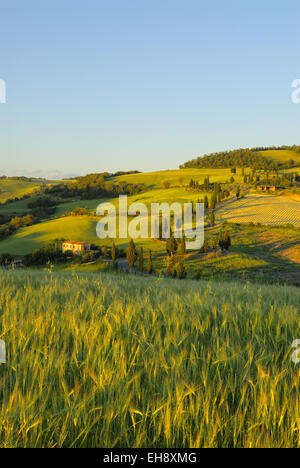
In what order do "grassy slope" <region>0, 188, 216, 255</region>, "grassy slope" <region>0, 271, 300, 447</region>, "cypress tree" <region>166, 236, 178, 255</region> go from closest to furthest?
"grassy slope" <region>0, 271, 300, 447</region> < "cypress tree" <region>166, 236, 178, 255</region> < "grassy slope" <region>0, 188, 216, 255</region>

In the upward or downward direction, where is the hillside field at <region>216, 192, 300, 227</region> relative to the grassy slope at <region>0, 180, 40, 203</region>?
downward

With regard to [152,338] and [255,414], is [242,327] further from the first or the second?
[255,414]

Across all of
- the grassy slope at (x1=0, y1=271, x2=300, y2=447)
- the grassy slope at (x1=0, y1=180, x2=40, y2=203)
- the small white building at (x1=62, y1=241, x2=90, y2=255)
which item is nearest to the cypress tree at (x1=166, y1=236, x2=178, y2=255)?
the small white building at (x1=62, y1=241, x2=90, y2=255)

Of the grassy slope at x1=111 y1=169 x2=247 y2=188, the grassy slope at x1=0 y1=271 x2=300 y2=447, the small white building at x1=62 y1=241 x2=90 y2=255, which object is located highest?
the grassy slope at x1=111 y1=169 x2=247 y2=188

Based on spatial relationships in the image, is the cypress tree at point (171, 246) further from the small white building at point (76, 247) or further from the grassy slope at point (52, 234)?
the small white building at point (76, 247)

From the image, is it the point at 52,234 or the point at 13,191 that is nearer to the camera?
the point at 52,234

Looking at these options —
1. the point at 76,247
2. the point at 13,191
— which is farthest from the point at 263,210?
the point at 13,191

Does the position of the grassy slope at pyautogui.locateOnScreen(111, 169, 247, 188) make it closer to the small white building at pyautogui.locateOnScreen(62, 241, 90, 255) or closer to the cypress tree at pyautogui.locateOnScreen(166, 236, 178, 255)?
the small white building at pyautogui.locateOnScreen(62, 241, 90, 255)

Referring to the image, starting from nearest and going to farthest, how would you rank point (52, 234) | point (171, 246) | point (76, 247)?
point (171, 246) < point (76, 247) < point (52, 234)

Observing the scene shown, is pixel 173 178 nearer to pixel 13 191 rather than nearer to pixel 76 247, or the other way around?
pixel 13 191

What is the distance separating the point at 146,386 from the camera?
2152 millimetres

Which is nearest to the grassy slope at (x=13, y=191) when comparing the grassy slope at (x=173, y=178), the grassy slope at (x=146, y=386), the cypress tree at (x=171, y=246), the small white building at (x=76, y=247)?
the grassy slope at (x=173, y=178)

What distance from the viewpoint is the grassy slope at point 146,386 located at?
5.59 feet

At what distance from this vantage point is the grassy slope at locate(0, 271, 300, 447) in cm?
171
